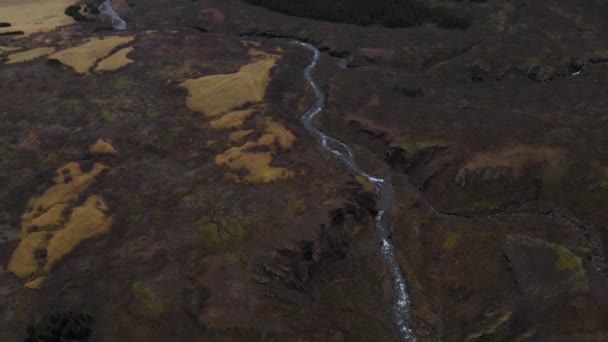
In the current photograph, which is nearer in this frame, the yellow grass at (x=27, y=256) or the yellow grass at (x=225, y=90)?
the yellow grass at (x=27, y=256)

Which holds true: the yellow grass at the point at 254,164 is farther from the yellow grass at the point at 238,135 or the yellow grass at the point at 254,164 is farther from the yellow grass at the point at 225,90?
the yellow grass at the point at 225,90

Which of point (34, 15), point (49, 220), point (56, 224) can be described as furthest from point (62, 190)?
point (34, 15)

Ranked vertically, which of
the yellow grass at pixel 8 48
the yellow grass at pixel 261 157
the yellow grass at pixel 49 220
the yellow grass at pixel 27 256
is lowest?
the yellow grass at pixel 27 256

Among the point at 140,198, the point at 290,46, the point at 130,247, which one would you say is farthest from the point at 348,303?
the point at 290,46

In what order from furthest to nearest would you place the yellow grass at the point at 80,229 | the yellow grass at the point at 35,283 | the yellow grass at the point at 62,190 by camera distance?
the yellow grass at the point at 62,190, the yellow grass at the point at 80,229, the yellow grass at the point at 35,283

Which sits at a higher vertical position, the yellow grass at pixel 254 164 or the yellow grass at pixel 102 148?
the yellow grass at pixel 254 164

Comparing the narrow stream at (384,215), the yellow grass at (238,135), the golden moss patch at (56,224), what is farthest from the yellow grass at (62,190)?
the narrow stream at (384,215)

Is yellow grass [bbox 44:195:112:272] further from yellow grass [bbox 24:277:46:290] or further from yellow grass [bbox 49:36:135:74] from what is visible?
yellow grass [bbox 49:36:135:74]
